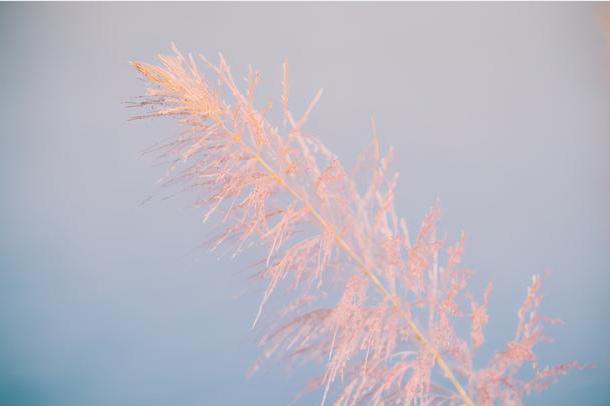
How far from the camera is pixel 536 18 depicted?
→ 315cm

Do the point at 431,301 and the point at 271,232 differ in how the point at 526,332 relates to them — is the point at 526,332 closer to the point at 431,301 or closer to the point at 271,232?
the point at 431,301

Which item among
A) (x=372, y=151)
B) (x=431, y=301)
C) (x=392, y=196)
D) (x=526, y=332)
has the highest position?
(x=372, y=151)

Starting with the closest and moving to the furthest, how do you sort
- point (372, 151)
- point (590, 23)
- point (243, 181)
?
point (243, 181) < point (372, 151) < point (590, 23)

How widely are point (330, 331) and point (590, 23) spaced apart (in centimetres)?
246

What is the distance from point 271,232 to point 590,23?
96.7 inches

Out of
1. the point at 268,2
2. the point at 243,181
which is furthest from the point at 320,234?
the point at 268,2

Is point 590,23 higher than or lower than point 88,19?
lower

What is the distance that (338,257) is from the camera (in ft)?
5.35

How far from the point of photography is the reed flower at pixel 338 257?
5.00 ft

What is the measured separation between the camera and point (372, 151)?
1.67 m

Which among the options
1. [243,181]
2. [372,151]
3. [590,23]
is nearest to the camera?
[243,181]

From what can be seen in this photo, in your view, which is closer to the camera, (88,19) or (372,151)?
(372,151)

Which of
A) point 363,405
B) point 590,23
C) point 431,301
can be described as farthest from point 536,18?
point 363,405

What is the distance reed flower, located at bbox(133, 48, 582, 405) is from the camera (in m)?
1.53
